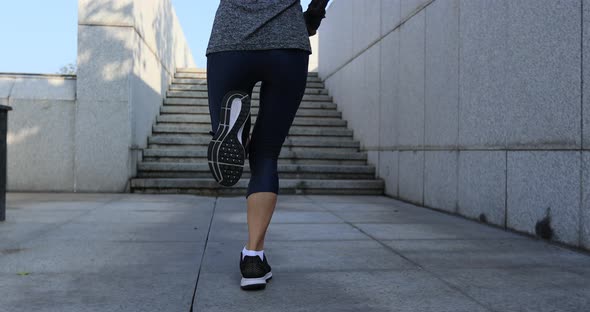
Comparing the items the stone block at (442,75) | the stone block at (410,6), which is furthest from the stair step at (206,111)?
the stone block at (442,75)

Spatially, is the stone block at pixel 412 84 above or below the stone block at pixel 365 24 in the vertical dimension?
below

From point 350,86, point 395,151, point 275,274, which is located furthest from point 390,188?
point 275,274

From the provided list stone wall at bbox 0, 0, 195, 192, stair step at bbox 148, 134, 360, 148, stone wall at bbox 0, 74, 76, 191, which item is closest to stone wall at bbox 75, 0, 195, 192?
stone wall at bbox 0, 0, 195, 192

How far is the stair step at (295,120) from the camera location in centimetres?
901

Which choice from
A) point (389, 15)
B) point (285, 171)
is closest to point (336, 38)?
point (389, 15)

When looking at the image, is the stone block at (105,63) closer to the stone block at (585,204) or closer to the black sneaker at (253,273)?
the black sneaker at (253,273)

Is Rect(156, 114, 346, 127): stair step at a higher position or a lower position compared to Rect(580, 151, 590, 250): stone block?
higher

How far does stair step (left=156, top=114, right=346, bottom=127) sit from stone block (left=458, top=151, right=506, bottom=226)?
15.1 feet

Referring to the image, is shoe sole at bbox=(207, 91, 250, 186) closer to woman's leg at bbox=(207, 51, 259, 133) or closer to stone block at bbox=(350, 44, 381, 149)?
woman's leg at bbox=(207, 51, 259, 133)

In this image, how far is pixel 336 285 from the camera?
93.2 inches

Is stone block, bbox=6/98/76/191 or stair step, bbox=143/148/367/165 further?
stair step, bbox=143/148/367/165

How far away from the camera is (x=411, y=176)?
20.3 feet

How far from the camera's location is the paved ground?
6.95 feet

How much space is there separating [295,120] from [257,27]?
7.23m
